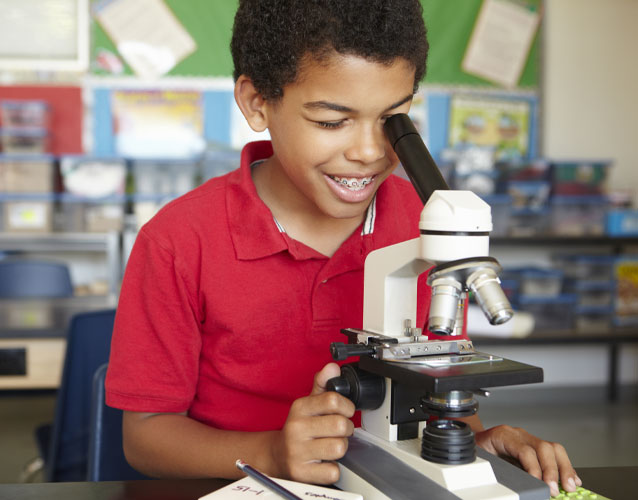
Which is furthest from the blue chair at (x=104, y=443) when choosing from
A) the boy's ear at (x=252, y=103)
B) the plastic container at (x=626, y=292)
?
A: the plastic container at (x=626, y=292)

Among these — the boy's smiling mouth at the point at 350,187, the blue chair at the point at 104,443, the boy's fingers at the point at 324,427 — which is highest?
the boy's smiling mouth at the point at 350,187

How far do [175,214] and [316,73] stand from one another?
0.30 m

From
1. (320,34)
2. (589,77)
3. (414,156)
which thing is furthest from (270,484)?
(589,77)

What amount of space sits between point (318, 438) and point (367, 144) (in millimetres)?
340

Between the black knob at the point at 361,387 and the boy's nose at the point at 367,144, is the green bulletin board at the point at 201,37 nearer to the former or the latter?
the boy's nose at the point at 367,144

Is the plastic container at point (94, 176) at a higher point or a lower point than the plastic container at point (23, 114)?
lower

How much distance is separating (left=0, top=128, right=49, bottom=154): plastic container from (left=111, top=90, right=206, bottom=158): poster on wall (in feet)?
1.28

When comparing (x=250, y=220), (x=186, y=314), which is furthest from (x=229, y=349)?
(x=250, y=220)

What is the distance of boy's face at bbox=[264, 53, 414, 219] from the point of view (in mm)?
801

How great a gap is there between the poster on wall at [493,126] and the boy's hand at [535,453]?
124 inches

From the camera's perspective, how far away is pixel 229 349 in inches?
38.1

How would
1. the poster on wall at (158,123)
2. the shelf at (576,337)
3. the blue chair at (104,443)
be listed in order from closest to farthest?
the blue chair at (104,443)
the shelf at (576,337)
the poster on wall at (158,123)

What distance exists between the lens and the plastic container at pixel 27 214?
3.34 meters

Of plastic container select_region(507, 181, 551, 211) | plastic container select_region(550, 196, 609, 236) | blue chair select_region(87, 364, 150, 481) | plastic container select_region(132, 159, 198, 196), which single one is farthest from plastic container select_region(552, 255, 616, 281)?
blue chair select_region(87, 364, 150, 481)
